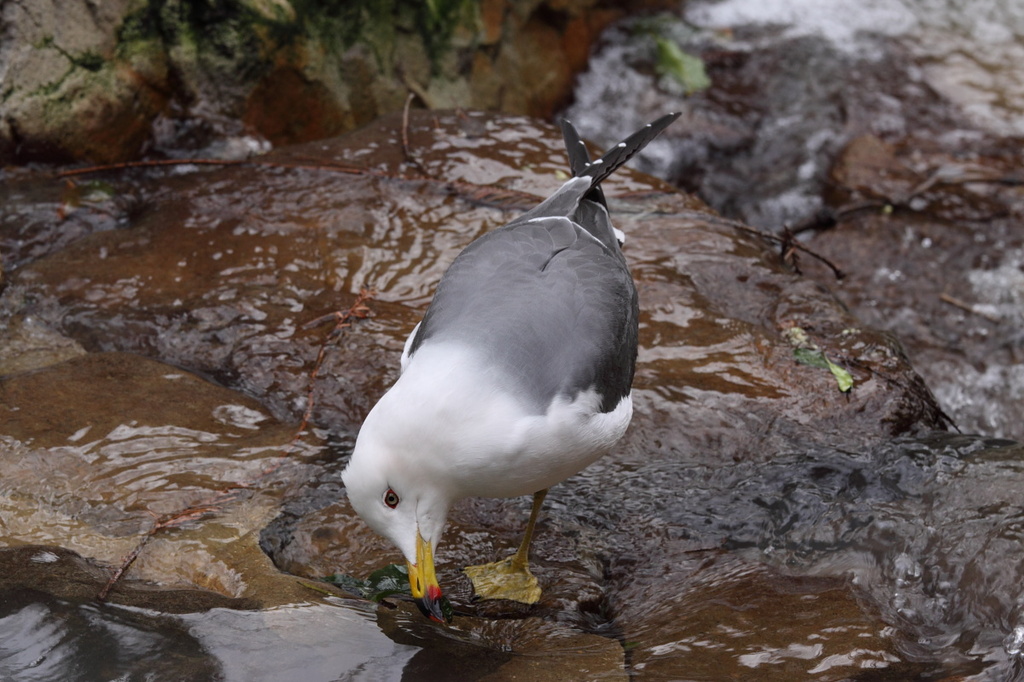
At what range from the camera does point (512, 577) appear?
3.30 metres

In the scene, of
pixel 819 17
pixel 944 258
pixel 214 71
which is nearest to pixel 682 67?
pixel 819 17

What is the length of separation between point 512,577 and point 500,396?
2.80 ft

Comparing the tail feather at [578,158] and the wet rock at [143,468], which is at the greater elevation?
the tail feather at [578,158]

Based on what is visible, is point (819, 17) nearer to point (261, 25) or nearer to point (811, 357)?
point (261, 25)

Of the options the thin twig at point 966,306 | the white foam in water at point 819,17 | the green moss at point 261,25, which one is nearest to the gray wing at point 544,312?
the green moss at point 261,25

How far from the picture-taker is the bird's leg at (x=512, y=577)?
10.6ft

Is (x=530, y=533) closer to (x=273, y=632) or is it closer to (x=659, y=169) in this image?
(x=273, y=632)

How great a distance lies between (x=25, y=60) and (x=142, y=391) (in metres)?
2.48

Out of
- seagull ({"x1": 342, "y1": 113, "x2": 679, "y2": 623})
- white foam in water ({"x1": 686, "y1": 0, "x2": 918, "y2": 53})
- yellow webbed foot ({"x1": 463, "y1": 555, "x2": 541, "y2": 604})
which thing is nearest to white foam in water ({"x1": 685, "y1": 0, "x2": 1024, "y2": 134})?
white foam in water ({"x1": 686, "y1": 0, "x2": 918, "y2": 53})

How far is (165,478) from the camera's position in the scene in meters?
3.46

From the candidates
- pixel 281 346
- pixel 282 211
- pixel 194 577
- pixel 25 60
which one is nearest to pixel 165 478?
pixel 194 577

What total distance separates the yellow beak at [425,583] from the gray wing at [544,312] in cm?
56

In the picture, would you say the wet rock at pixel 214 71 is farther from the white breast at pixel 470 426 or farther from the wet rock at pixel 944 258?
the white breast at pixel 470 426

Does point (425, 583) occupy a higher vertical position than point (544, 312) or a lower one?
lower
